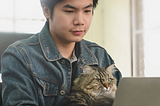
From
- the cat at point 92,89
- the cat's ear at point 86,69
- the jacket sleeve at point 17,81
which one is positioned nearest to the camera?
the jacket sleeve at point 17,81

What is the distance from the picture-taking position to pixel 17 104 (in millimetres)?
794

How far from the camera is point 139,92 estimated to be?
55cm

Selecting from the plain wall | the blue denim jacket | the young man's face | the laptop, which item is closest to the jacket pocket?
the blue denim jacket

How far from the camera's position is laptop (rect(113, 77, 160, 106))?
527 millimetres

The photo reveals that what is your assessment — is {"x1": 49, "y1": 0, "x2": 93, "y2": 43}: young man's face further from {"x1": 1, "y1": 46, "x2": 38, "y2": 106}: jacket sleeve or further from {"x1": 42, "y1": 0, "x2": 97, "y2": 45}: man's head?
{"x1": 1, "y1": 46, "x2": 38, "y2": 106}: jacket sleeve

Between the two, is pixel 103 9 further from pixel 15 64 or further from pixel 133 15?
pixel 15 64

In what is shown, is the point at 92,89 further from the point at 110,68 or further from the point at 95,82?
the point at 110,68

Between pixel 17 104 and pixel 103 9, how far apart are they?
3.31 m

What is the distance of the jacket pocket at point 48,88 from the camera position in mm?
935

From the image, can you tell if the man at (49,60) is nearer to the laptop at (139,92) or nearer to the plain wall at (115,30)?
the laptop at (139,92)

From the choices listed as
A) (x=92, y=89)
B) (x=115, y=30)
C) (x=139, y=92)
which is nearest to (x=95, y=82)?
(x=92, y=89)

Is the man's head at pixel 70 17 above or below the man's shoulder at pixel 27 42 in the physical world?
above

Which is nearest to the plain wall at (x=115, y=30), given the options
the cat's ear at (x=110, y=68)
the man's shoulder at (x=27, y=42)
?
the cat's ear at (x=110, y=68)

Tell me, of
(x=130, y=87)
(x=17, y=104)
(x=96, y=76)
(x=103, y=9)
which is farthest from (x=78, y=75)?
(x=103, y=9)
